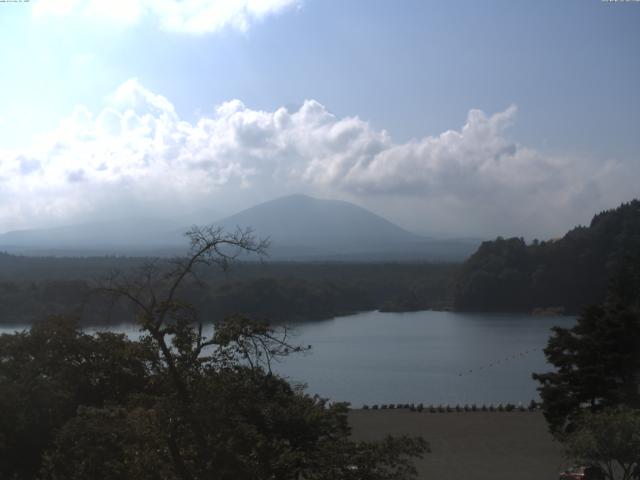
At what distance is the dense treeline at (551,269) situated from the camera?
4003 cm

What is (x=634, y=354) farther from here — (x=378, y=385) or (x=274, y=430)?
(x=378, y=385)

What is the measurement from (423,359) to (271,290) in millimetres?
13648

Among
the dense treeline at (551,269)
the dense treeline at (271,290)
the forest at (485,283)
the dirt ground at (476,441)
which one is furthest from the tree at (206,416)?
the dense treeline at (551,269)

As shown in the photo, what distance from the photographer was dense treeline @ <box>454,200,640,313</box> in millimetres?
40031

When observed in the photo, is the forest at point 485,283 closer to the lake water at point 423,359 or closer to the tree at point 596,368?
the lake water at point 423,359

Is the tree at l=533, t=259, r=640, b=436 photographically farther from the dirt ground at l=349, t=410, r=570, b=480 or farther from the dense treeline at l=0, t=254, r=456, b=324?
the dense treeline at l=0, t=254, r=456, b=324

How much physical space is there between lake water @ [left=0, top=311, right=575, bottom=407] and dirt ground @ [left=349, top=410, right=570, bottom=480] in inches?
83.2

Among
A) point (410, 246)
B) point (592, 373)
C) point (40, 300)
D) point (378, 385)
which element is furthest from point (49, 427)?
point (410, 246)

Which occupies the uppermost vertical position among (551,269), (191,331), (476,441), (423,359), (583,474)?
(551,269)

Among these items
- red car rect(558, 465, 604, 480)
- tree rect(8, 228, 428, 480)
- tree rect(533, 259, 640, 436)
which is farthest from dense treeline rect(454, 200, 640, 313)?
tree rect(8, 228, 428, 480)

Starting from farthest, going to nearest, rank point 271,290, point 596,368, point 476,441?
point 271,290, point 476,441, point 596,368

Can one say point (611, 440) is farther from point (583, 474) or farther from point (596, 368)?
point (596, 368)

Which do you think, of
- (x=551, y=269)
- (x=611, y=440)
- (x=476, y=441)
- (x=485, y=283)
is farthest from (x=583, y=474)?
(x=485, y=283)

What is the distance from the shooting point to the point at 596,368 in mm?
10070
